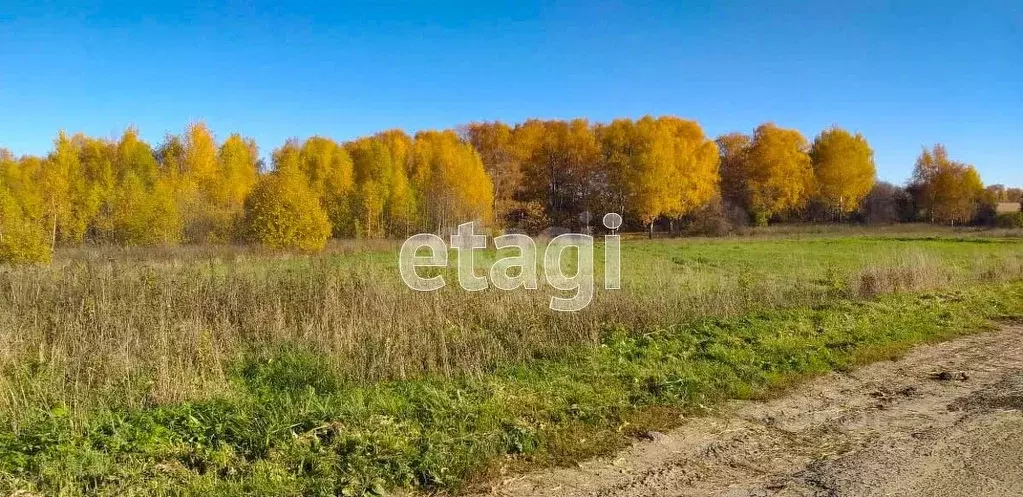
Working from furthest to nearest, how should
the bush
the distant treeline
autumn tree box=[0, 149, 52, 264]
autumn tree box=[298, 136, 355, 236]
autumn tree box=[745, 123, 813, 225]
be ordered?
autumn tree box=[745, 123, 813, 225] → the bush → autumn tree box=[298, 136, 355, 236] → the distant treeline → autumn tree box=[0, 149, 52, 264]

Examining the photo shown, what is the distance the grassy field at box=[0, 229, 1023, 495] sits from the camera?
3988 mm

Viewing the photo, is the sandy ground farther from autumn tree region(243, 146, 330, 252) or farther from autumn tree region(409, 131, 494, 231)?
autumn tree region(409, 131, 494, 231)

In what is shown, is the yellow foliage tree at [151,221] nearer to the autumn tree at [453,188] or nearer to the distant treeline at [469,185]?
the distant treeline at [469,185]

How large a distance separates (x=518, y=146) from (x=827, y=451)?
50.4 meters

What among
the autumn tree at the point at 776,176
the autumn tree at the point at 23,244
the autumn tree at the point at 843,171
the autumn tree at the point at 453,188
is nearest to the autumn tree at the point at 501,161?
the autumn tree at the point at 453,188

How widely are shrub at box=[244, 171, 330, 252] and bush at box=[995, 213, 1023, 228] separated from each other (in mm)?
49939

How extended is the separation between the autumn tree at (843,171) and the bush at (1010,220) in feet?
32.2

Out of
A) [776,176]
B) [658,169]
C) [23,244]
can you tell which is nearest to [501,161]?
[658,169]

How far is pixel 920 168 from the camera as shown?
5734 cm

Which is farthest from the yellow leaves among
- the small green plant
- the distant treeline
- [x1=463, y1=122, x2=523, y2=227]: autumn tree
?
the small green plant

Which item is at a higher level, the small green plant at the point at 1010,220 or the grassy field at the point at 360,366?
the small green plant at the point at 1010,220

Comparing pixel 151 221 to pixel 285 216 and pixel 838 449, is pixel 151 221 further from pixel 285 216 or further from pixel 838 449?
pixel 838 449

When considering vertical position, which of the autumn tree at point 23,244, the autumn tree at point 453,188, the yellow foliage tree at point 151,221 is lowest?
the autumn tree at point 23,244

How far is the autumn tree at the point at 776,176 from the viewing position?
50.3 m
